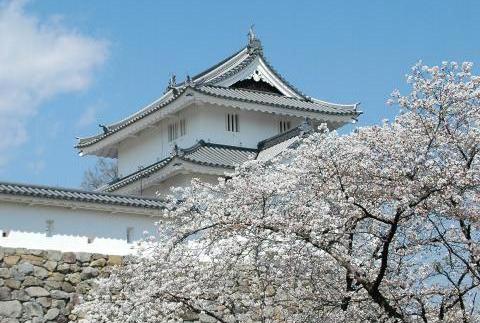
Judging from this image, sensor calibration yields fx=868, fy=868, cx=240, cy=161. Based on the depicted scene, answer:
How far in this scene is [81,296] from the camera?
12.6m

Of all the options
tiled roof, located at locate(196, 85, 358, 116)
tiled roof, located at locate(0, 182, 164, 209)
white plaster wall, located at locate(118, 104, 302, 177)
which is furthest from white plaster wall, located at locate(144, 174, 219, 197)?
tiled roof, located at locate(0, 182, 164, 209)

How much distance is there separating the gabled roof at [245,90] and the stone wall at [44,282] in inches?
339

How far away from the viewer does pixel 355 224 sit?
339 inches

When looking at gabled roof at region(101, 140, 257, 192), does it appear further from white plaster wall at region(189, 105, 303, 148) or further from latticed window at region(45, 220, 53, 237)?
latticed window at region(45, 220, 53, 237)

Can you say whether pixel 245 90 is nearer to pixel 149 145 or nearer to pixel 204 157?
pixel 149 145

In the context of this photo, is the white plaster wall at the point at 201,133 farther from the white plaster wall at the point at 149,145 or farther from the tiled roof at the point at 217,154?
the tiled roof at the point at 217,154

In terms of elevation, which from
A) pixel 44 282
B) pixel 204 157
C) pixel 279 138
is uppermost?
pixel 279 138

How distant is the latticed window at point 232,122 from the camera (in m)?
21.6

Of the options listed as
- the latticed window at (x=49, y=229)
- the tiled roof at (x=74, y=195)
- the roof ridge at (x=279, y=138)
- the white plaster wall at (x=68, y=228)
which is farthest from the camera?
the roof ridge at (x=279, y=138)

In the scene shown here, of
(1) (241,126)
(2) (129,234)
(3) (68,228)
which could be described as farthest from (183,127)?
(3) (68,228)

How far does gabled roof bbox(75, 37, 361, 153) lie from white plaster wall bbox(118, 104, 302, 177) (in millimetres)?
486

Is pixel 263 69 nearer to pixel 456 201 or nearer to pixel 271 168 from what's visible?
pixel 271 168

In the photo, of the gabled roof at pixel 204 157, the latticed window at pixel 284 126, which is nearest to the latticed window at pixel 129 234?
the gabled roof at pixel 204 157

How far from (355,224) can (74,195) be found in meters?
6.55
